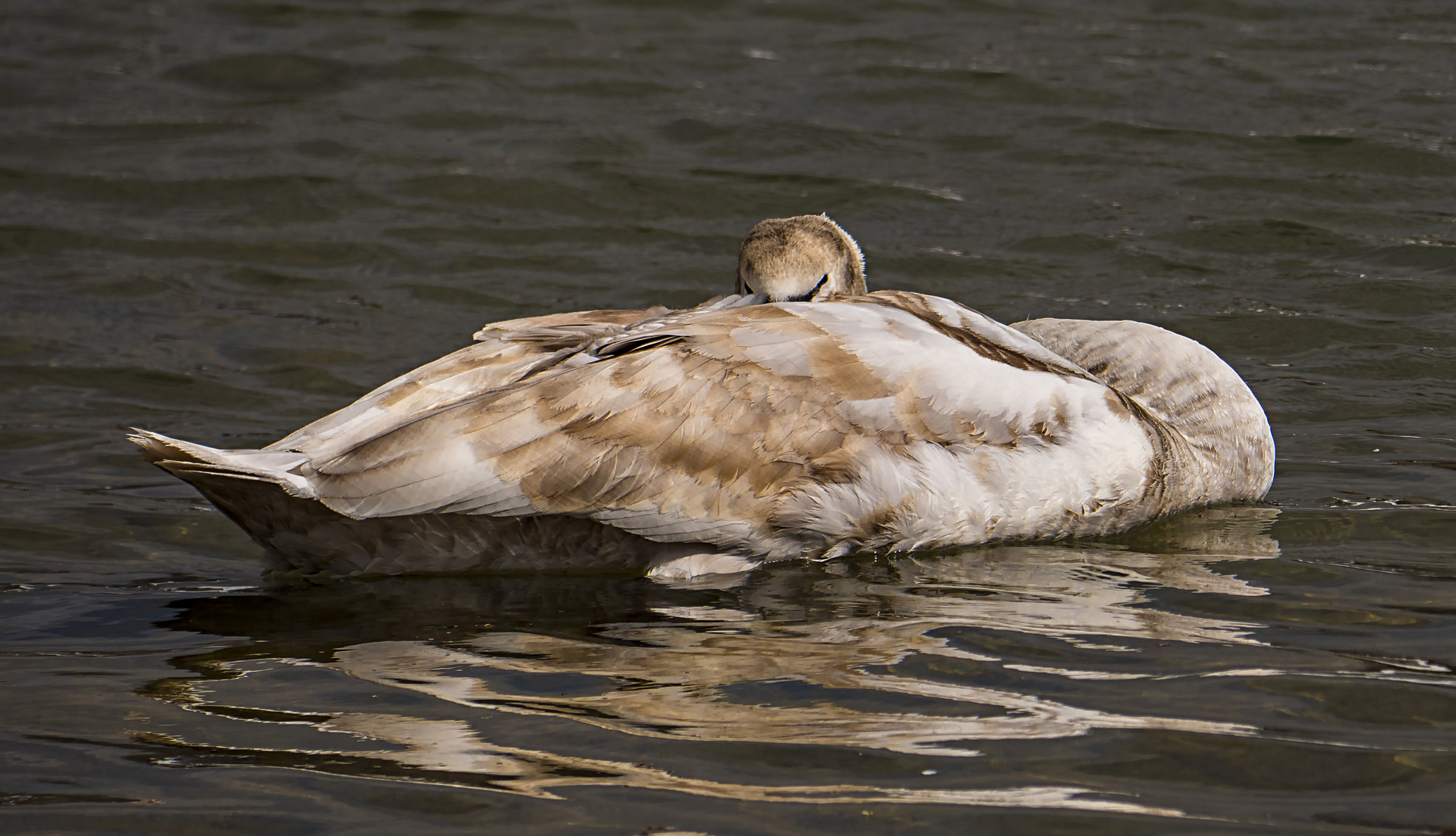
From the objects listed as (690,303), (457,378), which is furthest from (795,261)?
(690,303)

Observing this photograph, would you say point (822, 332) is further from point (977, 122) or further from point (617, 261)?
point (977, 122)

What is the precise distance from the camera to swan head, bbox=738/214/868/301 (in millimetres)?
5938

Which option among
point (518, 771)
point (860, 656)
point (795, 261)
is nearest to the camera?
point (518, 771)

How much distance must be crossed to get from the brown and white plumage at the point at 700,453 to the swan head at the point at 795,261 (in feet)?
1.77

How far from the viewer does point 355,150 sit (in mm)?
10758

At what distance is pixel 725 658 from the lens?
4.23m

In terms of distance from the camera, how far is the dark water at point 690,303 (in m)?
3.50

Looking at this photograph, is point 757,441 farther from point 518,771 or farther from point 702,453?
point 518,771

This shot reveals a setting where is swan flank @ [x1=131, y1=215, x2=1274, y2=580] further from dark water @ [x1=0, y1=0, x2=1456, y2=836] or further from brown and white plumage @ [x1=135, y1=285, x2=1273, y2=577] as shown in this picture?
dark water @ [x1=0, y1=0, x2=1456, y2=836]

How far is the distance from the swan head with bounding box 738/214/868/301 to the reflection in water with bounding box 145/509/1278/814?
1151 millimetres

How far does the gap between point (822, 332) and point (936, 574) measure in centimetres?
79

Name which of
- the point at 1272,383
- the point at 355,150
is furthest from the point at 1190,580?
the point at 355,150

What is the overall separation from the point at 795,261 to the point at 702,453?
1.26 metres

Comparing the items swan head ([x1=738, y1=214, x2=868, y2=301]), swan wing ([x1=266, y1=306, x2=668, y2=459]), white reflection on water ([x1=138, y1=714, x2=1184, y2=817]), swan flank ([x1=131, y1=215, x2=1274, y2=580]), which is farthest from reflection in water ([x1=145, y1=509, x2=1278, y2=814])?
swan head ([x1=738, y1=214, x2=868, y2=301])
